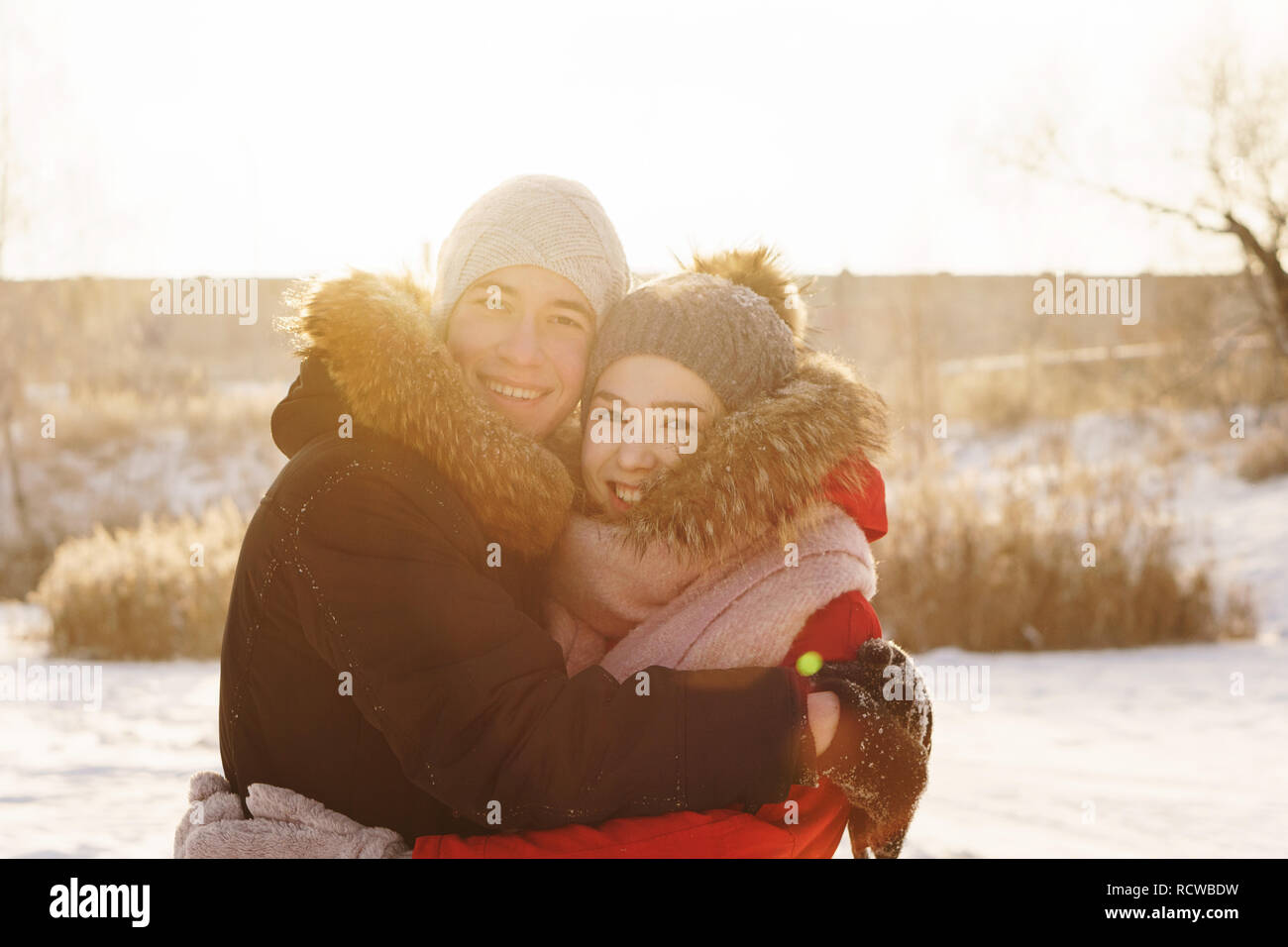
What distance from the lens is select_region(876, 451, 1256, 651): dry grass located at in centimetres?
870

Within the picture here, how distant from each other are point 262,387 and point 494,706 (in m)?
23.6

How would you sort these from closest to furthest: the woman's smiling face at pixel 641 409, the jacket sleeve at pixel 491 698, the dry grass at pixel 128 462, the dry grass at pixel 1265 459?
1. the jacket sleeve at pixel 491 698
2. the woman's smiling face at pixel 641 409
3. the dry grass at pixel 1265 459
4. the dry grass at pixel 128 462

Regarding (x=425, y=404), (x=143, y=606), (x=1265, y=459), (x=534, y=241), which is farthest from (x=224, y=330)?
(x=425, y=404)

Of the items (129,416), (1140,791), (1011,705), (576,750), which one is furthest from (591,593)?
(129,416)

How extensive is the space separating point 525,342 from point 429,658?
938 millimetres

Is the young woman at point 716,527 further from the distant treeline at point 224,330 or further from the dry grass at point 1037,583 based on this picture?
the distant treeline at point 224,330

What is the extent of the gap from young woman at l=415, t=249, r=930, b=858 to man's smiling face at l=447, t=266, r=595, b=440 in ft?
0.27

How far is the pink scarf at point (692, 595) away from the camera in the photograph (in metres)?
2.36

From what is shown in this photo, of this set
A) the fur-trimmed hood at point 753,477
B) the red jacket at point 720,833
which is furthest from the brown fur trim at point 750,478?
the red jacket at point 720,833

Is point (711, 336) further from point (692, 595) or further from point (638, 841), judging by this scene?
point (638, 841)

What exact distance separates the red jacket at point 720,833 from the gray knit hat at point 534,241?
105 centimetres

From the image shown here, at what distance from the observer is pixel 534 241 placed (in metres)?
2.76
